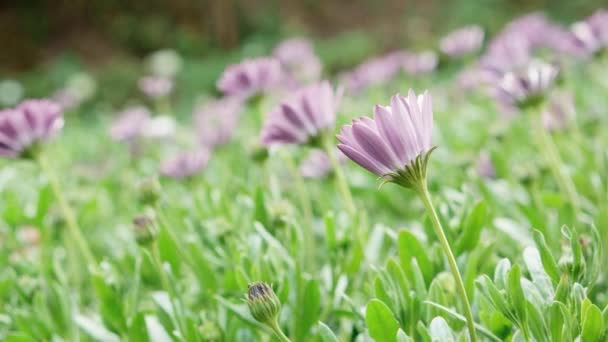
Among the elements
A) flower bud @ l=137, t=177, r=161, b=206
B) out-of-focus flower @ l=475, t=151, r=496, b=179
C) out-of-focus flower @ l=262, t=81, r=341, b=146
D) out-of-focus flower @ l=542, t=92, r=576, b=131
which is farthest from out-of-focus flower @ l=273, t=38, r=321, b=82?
out-of-focus flower @ l=262, t=81, r=341, b=146

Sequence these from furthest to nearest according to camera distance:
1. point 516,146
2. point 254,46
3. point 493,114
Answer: point 254,46 → point 493,114 → point 516,146

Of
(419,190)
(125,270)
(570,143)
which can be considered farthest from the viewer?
(570,143)

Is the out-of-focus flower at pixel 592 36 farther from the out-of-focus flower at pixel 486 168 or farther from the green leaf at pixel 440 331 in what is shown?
the green leaf at pixel 440 331

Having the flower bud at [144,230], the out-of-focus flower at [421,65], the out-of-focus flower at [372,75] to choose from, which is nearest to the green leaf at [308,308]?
the flower bud at [144,230]

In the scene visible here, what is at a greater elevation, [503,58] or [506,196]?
[503,58]

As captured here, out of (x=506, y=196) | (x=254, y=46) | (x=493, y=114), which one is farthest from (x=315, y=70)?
(x=254, y=46)

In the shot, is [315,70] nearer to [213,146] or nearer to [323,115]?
[213,146]

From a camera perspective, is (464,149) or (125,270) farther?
(464,149)
